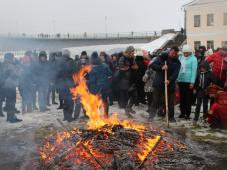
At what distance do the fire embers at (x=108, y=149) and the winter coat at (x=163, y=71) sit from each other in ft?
11.2

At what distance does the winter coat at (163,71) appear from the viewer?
10328mm

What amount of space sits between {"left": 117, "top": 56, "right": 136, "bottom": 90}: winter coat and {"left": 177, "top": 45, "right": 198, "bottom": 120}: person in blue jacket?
4.84 feet

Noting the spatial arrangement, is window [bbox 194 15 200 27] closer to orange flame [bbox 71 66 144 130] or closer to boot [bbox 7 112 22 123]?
orange flame [bbox 71 66 144 130]

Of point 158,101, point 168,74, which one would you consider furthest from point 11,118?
point 168,74

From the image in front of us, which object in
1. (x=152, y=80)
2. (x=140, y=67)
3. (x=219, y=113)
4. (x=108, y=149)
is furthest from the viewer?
(x=140, y=67)

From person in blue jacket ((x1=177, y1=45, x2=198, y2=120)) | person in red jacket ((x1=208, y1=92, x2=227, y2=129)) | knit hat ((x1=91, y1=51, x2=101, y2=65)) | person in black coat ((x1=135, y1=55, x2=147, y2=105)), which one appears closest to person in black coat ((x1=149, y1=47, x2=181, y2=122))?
person in blue jacket ((x1=177, y1=45, x2=198, y2=120))

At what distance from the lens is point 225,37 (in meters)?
48.6

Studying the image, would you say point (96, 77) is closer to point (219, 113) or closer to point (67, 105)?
point (67, 105)

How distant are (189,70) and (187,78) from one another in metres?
0.23

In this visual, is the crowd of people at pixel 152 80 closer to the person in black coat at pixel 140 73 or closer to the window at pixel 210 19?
the person in black coat at pixel 140 73

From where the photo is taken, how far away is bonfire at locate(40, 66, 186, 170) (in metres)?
6.04

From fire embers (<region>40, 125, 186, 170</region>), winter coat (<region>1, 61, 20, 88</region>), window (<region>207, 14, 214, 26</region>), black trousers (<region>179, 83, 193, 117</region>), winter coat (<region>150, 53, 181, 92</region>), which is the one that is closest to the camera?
fire embers (<region>40, 125, 186, 170</region>)

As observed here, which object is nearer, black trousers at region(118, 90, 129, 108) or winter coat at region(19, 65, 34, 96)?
black trousers at region(118, 90, 129, 108)

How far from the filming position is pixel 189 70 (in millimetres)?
10672
